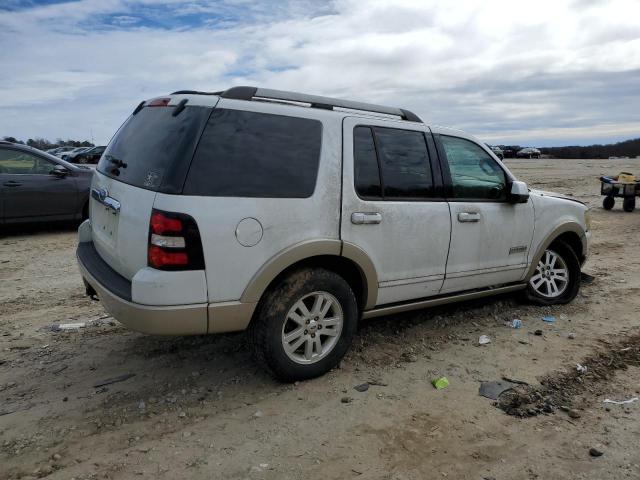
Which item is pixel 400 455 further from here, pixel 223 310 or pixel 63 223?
pixel 63 223

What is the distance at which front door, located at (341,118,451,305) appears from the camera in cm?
378

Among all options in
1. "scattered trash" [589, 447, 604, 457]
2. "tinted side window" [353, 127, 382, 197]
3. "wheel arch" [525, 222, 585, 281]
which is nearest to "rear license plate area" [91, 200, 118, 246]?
"tinted side window" [353, 127, 382, 197]

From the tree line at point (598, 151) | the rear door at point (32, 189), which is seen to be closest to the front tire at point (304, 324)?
the rear door at point (32, 189)

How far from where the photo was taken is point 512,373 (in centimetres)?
395

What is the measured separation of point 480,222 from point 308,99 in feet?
6.05

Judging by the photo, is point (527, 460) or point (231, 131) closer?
point (527, 460)

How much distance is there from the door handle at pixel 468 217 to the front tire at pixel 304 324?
1.25 meters

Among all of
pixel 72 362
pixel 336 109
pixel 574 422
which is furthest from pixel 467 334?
pixel 72 362

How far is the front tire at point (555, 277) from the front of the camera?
5.47 m

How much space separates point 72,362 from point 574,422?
11.7 ft

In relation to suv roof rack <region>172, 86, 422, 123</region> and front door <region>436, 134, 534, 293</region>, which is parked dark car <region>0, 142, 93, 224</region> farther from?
front door <region>436, 134, 534, 293</region>

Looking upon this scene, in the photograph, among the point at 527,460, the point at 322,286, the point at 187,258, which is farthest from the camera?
the point at 322,286

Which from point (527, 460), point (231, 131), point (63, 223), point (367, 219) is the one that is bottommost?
point (527, 460)

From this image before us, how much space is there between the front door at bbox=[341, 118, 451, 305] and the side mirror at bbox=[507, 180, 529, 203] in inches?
33.7
